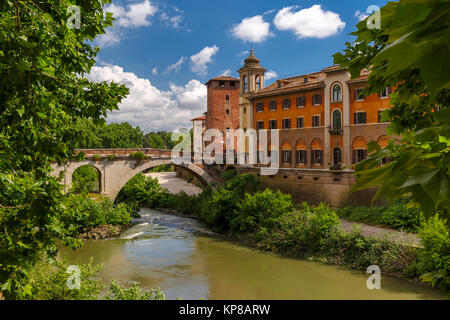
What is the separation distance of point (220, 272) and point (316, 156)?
584 inches

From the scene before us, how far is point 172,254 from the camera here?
20.4 metres

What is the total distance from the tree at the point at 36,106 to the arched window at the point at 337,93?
925 inches

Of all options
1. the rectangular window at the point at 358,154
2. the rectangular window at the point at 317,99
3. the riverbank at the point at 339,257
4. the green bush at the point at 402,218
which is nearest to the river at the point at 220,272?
the riverbank at the point at 339,257

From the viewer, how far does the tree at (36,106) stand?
4.25 m

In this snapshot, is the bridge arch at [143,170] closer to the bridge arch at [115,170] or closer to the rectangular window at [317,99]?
the bridge arch at [115,170]

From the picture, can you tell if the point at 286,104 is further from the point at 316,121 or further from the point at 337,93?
the point at 337,93

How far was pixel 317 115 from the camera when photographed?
94.2 feet

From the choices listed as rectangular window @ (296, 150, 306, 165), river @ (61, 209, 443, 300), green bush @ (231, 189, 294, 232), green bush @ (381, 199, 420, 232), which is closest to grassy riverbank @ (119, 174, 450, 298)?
green bush @ (231, 189, 294, 232)

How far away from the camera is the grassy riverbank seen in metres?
14.7

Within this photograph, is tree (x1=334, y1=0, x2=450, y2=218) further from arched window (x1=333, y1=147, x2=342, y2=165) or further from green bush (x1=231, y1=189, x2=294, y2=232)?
arched window (x1=333, y1=147, x2=342, y2=165)

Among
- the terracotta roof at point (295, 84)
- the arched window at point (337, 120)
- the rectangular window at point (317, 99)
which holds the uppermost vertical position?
the terracotta roof at point (295, 84)

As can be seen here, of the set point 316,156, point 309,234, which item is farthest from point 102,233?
point 316,156
